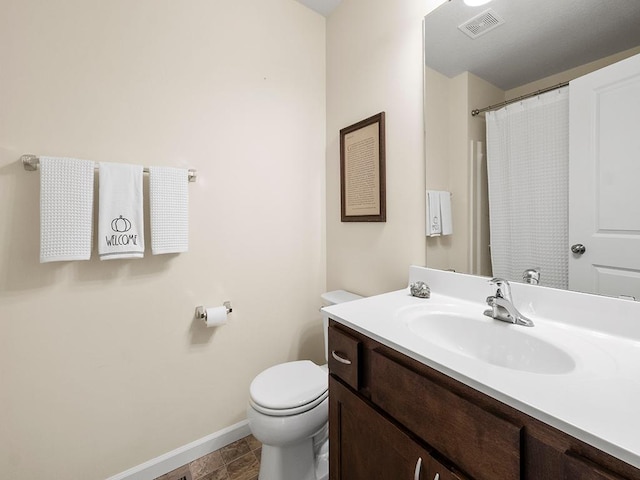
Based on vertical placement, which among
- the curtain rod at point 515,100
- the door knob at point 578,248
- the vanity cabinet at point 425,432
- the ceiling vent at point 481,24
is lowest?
the vanity cabinet at point 425,432

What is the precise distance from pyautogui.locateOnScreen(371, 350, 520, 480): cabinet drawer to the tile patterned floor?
1026mm

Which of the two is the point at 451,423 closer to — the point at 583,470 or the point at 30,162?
the point at 583,470

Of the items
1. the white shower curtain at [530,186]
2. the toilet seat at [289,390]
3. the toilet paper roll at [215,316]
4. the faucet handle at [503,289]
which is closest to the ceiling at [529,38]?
the white shower curtain at [530,186]

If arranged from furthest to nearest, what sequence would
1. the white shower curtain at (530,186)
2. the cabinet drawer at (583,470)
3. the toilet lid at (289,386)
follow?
the toilet lid at (289,386)
the white shower curtain at (530,186)
the cabinet drawer at (583,470)

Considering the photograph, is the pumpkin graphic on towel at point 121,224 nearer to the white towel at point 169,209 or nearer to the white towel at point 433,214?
the white towel at point 169,209

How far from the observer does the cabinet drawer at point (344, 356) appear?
858mm

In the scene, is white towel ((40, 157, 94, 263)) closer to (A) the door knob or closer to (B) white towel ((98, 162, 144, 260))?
(B) white towel ((98, 162, 144, 260))

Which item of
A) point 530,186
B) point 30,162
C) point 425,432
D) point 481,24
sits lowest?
point 425,432

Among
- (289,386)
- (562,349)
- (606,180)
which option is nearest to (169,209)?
(289,386)

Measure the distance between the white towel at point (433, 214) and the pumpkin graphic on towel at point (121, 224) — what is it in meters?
1.34

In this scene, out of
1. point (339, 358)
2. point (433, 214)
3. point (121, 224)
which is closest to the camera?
point (339, 358)

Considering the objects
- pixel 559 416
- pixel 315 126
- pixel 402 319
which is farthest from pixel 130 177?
pixel 559 416

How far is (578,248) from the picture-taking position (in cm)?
87

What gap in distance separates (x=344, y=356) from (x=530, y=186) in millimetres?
870
